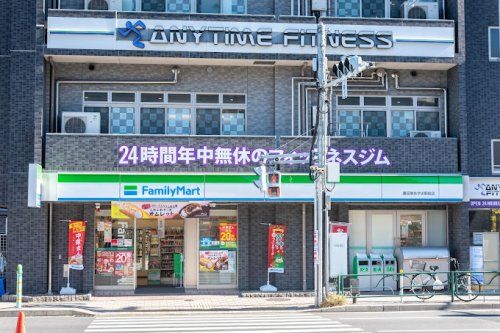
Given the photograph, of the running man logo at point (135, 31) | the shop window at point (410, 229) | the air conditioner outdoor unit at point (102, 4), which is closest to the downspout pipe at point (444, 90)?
the shop window at point (410, 229)

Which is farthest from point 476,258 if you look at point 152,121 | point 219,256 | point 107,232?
point 107,232

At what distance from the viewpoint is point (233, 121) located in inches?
1022

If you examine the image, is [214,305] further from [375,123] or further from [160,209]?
Result: [375,123]

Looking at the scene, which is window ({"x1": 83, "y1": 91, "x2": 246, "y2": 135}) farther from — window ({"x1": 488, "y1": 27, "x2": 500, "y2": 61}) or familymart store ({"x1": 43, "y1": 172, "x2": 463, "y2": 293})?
window ({"x1": 488, "y1": 27, "x2": 500, "y2": 61})

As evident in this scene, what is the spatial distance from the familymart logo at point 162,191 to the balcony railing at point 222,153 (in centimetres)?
71

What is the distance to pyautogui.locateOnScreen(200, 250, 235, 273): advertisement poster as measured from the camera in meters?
25.3

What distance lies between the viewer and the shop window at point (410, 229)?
2630 centimetres

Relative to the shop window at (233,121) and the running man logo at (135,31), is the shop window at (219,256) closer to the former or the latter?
the shop window at (233,121)

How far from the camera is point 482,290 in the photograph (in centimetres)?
2389

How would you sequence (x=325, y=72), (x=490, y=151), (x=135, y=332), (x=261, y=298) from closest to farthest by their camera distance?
1. (x=135, y=332)
2. (x=325, y=72)
3. (x=261, y=298)
4. (x=490, y=151)

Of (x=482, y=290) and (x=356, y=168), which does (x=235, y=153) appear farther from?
(x=482, y=290)

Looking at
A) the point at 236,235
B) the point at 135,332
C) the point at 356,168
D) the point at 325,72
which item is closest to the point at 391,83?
the point at 356,168

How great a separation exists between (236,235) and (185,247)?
1.85 metres

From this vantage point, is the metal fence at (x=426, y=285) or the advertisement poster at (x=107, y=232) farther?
the advertisement poster at (x=107, y=232)
